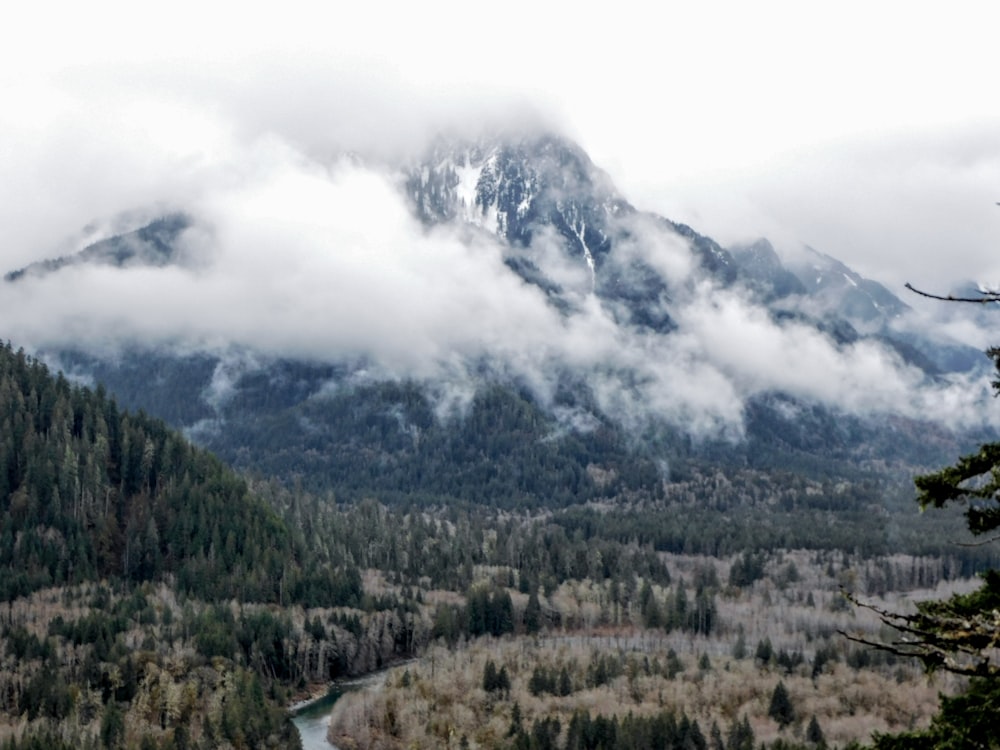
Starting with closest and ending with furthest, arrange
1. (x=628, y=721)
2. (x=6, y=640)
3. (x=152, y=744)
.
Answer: (x=152, y=744)
(x=628, y=721)
(x=6, y=640)

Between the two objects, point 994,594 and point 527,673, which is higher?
point 994,594

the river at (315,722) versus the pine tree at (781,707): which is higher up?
the pine tree at (781,707)

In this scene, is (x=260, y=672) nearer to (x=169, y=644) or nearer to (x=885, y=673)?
(x=169, y=644)

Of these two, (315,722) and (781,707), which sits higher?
(781,707)

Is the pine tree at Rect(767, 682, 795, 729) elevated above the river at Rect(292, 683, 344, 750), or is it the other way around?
the pine tree at Rect(767, 682, 795, 729)

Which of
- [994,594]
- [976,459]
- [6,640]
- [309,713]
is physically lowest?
[309,713]

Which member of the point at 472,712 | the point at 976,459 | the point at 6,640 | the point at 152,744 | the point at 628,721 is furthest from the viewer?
the point at 6,640

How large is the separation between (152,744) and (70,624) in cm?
6522

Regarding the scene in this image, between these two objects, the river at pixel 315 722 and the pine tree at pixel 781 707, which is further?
the pine tree at pixel 781 707

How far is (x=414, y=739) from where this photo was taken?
6147 inches

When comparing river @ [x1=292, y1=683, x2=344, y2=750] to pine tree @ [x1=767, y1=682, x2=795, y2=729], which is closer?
river @ [x1=292, y1=683, x2=344, y2=750]

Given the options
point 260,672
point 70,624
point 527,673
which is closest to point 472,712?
point 527,673

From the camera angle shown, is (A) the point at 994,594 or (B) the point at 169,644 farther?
(B) the point at 169,644

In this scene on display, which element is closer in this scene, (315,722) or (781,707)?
(781,707)
